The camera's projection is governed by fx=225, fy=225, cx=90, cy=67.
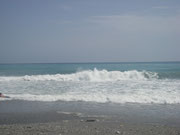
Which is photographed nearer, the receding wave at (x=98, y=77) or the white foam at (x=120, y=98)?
the white foam at (x=120, y=98)

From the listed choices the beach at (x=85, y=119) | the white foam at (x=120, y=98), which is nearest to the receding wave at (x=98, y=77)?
the white foam at (x=120, y=98)

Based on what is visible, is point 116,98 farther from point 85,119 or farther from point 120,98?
point 85,119

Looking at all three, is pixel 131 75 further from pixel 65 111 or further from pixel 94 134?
pixel 94 134

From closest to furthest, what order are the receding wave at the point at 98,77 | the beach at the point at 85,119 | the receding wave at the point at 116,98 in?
the beach at the point at 85,119
the receding wave at the point at 116,98
the receding wave at the point at 98,77

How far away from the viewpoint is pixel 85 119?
848 centimetres

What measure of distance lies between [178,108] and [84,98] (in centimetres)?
502

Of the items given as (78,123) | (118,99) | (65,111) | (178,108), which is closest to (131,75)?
(118,99)

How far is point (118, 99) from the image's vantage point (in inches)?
496

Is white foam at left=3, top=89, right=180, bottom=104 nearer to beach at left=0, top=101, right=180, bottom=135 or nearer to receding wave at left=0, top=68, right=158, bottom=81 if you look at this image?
beach at left=0, top=101, right=180, bottom=135

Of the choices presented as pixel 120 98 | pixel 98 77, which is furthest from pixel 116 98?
pixel 98 77

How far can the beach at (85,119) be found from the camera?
6.83 m

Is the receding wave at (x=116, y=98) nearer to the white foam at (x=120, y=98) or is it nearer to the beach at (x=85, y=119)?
the white foam at (x=120, y=98)

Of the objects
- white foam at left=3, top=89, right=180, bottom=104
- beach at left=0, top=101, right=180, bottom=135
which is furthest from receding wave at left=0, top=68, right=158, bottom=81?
beach at left=0, top=101, right=180, bottom=135

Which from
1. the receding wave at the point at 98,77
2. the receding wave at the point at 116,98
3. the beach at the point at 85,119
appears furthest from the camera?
the receding wave at the point at 98,77
